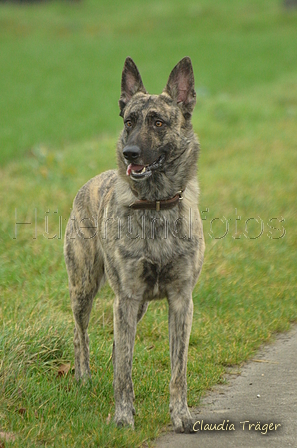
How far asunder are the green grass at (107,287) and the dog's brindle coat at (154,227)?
0.38 metres

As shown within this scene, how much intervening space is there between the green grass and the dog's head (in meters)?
1.51

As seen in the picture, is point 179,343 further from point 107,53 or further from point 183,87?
point 107,53

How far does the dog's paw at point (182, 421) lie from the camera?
418 cm

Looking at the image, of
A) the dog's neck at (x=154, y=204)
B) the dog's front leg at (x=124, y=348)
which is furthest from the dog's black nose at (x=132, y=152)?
the dog's front leg at (x=124, y=348)

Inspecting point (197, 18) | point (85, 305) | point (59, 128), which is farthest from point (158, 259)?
point (197, 18)

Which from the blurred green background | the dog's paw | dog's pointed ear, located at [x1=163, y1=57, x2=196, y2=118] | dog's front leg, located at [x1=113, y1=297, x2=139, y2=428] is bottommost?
the dog's paw

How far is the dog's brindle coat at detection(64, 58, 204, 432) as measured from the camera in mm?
4305

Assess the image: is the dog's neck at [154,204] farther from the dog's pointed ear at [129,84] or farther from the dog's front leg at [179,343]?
the dog's pointed ear at [129,84]

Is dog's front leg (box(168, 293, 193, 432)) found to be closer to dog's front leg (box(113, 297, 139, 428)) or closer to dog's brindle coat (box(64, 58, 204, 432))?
dog's brindle coat (box(64, 58, 204, 432))

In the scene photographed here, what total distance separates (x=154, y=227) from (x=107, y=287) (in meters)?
2.31

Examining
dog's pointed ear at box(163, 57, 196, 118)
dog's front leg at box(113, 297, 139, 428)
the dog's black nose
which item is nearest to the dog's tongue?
the dog's black nose

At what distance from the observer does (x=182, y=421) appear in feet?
13.8

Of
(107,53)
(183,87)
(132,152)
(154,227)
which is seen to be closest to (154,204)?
(154,227)

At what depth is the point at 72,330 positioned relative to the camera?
17.7 feet
